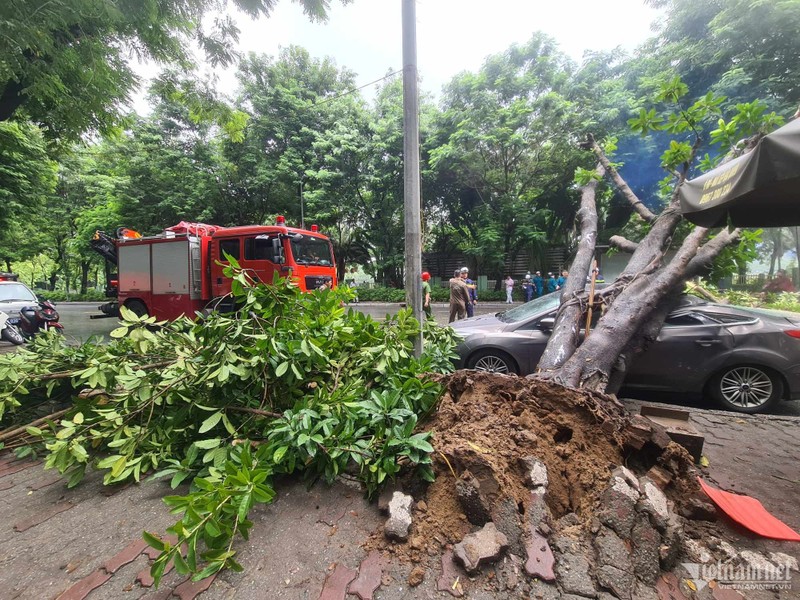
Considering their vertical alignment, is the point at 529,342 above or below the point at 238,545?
above

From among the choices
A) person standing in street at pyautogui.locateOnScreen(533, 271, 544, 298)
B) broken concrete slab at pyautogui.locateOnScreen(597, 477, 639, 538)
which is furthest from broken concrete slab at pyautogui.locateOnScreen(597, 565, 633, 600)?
person standing in street at pyautogui.locateOnScreen(533, 271, 544, 298)

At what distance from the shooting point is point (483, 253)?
17016 millimetres

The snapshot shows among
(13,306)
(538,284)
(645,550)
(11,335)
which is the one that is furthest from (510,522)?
(538,284)

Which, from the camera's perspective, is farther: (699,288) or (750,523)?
(699,288)

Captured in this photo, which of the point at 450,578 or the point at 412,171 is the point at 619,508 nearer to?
the point at 450,578

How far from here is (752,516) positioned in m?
1.90

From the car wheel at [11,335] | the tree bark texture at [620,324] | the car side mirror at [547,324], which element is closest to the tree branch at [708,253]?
the tree bark texture at [620,324]

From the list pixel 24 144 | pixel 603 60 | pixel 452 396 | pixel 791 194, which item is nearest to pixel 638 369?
pixel 791 194

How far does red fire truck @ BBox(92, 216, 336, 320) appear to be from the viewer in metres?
7.93

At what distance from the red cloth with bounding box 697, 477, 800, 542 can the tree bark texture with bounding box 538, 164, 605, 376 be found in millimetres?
1231

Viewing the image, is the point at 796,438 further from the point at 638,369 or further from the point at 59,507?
the point at 59,507

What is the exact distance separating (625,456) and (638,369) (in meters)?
2.63

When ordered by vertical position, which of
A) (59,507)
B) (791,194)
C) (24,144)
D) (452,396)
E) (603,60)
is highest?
(603,60)

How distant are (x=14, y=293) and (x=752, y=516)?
12.4 meters
